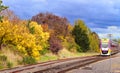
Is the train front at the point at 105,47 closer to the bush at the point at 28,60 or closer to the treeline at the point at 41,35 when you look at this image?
the treeline at the point at 41,35

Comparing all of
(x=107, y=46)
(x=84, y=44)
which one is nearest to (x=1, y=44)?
(x=107, y=46)

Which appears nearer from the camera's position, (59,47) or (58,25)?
(59,47)

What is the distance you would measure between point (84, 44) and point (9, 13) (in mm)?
51368

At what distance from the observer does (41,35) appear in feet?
194

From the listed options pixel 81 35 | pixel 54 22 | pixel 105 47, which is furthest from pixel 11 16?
pixel 81 35

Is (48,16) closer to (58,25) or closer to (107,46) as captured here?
(58,25)

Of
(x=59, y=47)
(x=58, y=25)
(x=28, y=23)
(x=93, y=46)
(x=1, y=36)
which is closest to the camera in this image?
(x=1, y=36)

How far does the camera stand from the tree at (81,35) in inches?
3743

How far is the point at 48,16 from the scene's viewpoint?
84750 mm

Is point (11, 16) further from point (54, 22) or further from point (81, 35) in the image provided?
point (81, 35)

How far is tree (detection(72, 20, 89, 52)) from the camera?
312 ft

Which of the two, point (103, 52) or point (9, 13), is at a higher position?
point (9, 13)

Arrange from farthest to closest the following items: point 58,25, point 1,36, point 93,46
→ point 93,46 → point 58,25 → point 1,36

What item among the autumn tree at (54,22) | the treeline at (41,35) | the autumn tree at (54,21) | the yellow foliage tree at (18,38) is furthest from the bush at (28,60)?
the autumn tree at (54,21)
